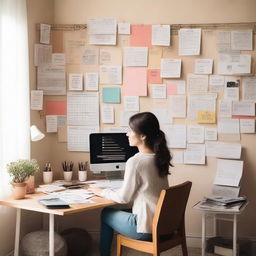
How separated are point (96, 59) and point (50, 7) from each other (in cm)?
61

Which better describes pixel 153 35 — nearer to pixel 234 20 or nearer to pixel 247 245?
pixel 234 20

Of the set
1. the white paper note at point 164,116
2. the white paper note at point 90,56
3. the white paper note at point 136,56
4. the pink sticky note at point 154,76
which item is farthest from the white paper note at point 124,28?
the white paper note at point 164,116

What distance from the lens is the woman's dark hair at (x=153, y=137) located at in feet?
9.38

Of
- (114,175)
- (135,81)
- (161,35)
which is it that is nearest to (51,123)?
(114,175)

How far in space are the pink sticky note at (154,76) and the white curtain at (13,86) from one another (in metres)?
1.05

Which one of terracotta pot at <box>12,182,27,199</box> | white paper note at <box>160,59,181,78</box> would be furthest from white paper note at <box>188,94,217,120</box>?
terracotta pot at <box>12,182,27,199</box>

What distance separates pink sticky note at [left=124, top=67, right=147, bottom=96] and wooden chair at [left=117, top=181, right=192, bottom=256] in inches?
49.0

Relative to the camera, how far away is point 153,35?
378 centimetres

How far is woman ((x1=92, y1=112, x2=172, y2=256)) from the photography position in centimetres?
281

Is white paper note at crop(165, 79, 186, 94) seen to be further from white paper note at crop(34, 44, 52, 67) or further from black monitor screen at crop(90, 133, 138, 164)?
white paper note at crop(34, 44, 52, 67)

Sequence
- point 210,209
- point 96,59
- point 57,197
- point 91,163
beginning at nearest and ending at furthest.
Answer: point 57,197 → point 210,209 → point 91,163 → point 96,59

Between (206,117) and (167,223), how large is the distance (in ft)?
4.26

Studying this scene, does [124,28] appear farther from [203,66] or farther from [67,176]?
[67,176]

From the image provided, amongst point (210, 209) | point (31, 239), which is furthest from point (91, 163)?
point (210, 209)
